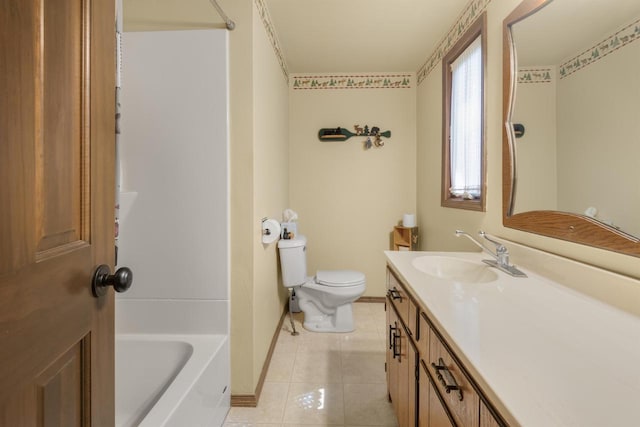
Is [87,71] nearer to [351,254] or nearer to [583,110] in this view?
[583,110]

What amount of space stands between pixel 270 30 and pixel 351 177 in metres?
1.49

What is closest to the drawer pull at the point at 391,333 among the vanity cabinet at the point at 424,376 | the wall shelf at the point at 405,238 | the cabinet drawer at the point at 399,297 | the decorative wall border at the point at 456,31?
the vanity cabinet at the point at 424,376

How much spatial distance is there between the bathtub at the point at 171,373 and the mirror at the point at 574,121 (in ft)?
5.18

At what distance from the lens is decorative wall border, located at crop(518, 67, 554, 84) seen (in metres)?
1.15

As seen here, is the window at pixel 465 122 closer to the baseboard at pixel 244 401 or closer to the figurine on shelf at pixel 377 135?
the figurine on shelf at pixel 377 135

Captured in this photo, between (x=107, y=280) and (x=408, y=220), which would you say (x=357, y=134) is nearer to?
(x=408, y=220)

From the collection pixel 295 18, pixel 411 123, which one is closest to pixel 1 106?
pixel 295 18

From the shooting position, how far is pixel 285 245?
2.18m

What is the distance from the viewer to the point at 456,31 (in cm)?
200

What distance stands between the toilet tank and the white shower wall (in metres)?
0.71

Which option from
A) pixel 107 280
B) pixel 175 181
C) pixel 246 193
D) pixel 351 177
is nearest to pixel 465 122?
pixel 351 177

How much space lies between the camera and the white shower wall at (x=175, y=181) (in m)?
1.46

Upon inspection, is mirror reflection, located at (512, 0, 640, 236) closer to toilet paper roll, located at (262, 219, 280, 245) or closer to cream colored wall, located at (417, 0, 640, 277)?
cream colored wall, located at (417, 0, 640, 277)

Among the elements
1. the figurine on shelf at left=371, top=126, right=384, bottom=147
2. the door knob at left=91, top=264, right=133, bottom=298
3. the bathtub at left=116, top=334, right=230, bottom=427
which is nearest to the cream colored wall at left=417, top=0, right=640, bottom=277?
the figurine on shelf at left=371, top=126, right=384, bottom=147
